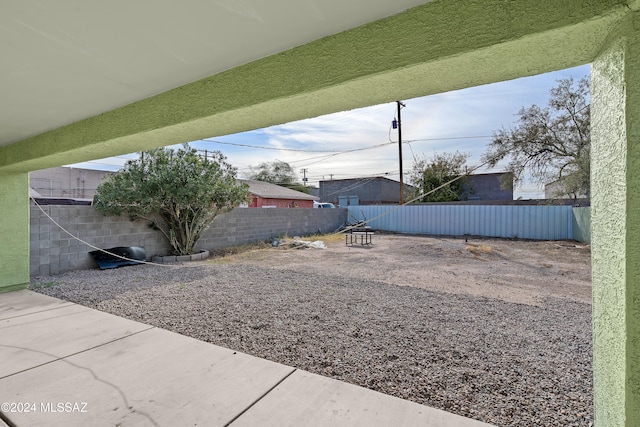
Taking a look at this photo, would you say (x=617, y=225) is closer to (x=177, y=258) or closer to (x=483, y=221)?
(x=177, y=258)

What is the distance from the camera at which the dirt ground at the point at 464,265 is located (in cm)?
534

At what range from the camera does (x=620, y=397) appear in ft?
3.68

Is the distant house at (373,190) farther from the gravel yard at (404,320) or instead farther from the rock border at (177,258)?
the gravel yard at (404,320)

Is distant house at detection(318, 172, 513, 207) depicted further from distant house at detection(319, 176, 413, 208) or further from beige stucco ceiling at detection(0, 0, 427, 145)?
beige stucco ceiling at detection(0, 0, 427, 145)

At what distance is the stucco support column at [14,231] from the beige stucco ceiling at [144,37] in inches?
119

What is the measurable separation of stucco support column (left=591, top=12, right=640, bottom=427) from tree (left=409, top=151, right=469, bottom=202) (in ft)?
67.1

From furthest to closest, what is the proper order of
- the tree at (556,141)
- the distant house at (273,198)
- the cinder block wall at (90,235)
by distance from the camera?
the distant house at (273,198)
the tree at (556,141)
the cinder block wall at (90,235)

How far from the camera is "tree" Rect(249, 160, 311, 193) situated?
126 ft

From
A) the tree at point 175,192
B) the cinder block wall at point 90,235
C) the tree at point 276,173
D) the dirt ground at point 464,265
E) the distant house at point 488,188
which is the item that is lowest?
the dirt ground at point 464,265

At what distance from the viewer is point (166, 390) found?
6.88 ft

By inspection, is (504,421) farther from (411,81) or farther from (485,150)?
(485,150)

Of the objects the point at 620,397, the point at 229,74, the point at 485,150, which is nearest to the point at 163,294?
the point at 229,74

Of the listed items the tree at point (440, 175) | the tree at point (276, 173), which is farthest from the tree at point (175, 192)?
the tree at point (276, 173)

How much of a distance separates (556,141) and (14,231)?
15.7 meters
